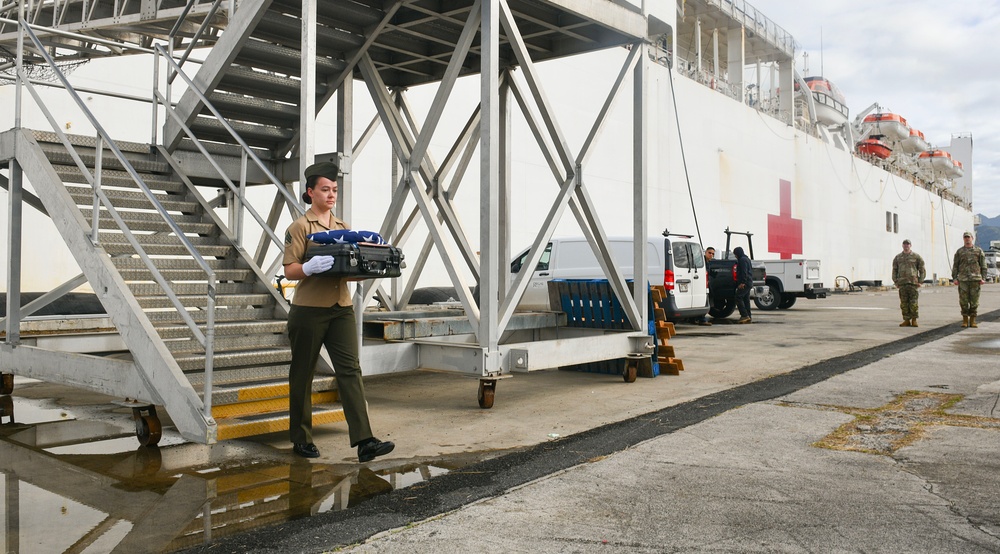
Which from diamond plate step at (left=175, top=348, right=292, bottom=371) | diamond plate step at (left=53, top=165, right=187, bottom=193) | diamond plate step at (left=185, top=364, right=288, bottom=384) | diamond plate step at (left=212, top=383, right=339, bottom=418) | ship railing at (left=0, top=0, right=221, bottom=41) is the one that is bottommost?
diamond plate step at (left=212, top=383, right=339, bottom=418)

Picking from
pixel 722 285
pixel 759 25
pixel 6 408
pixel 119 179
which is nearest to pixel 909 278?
pixel 722 285

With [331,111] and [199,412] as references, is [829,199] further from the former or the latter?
[199,412]

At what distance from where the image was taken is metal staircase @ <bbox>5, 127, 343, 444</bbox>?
5.12 meters

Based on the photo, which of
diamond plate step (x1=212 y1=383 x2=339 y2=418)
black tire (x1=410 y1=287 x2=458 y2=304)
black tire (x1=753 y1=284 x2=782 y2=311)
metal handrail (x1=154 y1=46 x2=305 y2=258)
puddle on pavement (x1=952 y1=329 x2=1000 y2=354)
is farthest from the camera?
black tire (x1=753 y1=284 x2=782 y2=311)

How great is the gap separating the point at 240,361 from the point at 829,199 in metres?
44.2

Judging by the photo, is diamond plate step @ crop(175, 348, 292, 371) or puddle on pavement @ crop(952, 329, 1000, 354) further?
puddle on pavement @ crop(952, 329, 1000, 354)

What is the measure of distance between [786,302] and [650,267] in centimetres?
1078

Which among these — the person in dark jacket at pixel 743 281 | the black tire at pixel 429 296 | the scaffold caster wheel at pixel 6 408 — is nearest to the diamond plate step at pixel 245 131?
the scaffold caster wheel at pixel 6 408

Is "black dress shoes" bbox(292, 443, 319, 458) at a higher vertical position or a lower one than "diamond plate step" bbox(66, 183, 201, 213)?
lower

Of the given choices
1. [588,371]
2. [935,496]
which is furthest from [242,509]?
[588,371]

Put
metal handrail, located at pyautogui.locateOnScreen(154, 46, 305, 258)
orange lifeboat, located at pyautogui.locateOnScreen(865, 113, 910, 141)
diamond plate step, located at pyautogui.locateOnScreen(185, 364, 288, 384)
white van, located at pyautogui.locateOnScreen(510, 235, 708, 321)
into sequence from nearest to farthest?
diamond plate step, located at pyautogui.locateOnScreen(185, 364, 288, 384) < metal handrail, located at pyautogui.locateOnScreen(154, 46, 305, 258) < white van, located at pyautogui.locateOnScreen(510, 235, 708, 321) < orange lifeboat, located at pyautogui.locateOnScreen(865, 113, 910, 141)

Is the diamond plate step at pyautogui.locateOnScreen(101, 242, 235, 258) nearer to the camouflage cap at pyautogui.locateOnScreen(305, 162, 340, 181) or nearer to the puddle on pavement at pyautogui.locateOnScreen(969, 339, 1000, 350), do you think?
the camouflage cap at pyautogui.locateOnScreen(305, 162, 340, 181)

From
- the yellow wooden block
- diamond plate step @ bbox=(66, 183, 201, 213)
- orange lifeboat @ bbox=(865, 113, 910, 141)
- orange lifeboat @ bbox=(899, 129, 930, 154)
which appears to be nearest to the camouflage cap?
diamond plate step @ bbox=(66, 183, 201, 213)

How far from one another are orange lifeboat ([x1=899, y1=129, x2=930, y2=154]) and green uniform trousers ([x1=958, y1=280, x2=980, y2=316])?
160 ft
